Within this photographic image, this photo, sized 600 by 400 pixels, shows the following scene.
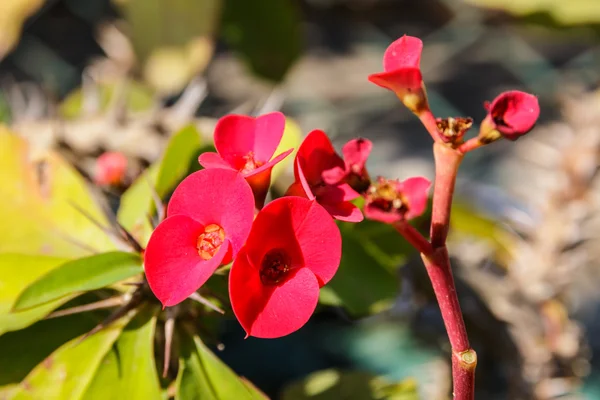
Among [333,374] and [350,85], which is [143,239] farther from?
[350,85]

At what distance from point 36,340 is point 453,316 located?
0.38 m

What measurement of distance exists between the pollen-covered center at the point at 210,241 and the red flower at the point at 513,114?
18cm

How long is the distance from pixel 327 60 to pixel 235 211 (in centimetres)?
214

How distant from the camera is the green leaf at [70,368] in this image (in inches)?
20.1

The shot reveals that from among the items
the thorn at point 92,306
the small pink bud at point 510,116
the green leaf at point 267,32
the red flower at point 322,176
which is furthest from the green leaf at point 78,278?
the green leaf at point 267,32

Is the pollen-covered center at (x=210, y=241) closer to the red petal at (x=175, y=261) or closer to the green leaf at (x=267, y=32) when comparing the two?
the red petal at (x=175, y=261)

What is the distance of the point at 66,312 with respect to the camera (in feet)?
1.62

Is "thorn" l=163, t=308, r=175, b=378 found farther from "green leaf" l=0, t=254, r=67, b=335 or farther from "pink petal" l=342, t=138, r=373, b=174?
"pink petal" l=342, t=138, r=373, b=174

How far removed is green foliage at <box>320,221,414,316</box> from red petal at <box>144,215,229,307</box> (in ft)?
0.77

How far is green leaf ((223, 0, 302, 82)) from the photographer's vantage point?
4.33 ft

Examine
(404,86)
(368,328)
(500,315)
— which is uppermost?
(404,86)

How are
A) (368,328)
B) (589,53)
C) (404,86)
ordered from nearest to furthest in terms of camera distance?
(404,86), (368,328), (589,53)

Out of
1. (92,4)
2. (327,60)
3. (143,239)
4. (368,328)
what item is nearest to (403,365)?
(368,328)

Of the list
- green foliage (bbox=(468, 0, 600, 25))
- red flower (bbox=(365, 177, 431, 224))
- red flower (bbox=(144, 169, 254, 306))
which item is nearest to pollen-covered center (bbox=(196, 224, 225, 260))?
red flower (bbox=(144, 169, 254, 306))
